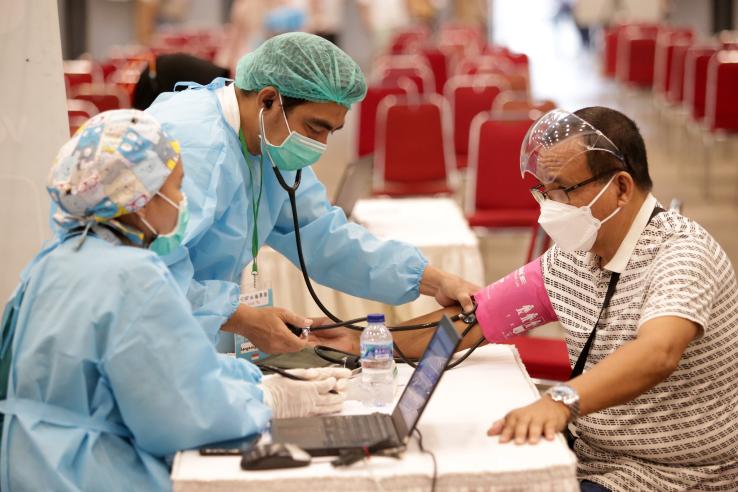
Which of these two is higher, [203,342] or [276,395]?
[203,342]

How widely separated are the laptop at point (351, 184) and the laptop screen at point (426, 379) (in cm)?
160

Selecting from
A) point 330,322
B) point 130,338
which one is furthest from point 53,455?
point 330,322

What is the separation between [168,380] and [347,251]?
3.38 ft

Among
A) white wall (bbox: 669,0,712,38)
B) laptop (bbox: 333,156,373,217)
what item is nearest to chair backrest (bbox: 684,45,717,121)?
laptop (bbox: 333,156,373,217)

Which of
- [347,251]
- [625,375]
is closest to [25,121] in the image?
[347,251]

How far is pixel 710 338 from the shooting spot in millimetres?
1933

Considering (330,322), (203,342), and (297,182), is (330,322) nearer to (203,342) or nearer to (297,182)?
(297,182)

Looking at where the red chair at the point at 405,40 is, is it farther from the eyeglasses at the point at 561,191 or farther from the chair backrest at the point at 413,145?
the eyeglasses at the point at 561,191

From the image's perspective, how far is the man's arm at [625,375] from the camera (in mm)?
1736

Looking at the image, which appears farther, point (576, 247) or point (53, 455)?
point (576, 247)

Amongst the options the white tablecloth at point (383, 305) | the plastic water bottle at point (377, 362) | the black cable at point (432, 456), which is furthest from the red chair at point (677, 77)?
the black cable at point (432, 456)

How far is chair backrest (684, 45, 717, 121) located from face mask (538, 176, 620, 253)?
229 inches

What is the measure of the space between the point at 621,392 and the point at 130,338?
0.83 meters

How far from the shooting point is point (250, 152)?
229 cm
